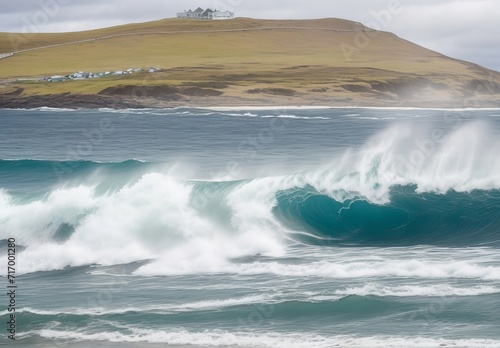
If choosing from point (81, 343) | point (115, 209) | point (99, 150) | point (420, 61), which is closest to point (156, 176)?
point (115, 209)

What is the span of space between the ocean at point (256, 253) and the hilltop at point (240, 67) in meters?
79.8

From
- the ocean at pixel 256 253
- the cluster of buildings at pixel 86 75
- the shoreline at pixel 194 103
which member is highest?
the cluster of buildings at pixel 86 75

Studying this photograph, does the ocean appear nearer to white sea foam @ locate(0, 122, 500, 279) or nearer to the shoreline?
white sea foam @ locate(0, 122, 500, 279)

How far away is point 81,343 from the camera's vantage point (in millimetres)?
15680

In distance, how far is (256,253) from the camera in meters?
Answer: 23.0

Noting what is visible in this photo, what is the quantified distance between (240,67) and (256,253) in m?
124

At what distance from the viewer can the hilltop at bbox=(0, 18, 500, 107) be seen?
393 feet

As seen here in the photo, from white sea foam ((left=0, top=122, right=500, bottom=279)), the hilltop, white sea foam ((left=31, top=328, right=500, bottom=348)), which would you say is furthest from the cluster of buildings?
white sea foam ((left=31, top=328, right=500, bottom=348))

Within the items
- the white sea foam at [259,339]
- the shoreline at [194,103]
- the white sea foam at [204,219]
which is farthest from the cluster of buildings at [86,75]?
the white sea foam at [259,339]

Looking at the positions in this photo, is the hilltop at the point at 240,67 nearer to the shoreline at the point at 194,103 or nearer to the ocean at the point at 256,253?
the shoreline at the point at 194,103

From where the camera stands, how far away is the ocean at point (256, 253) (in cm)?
1622

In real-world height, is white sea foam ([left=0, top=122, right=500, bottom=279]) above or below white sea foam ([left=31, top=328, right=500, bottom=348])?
above

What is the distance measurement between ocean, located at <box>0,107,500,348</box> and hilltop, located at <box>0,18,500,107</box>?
262 ft

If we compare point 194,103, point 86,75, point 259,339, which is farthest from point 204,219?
point 86,75
